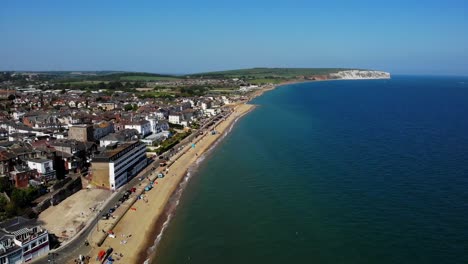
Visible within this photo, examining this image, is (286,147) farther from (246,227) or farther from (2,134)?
(2,134)

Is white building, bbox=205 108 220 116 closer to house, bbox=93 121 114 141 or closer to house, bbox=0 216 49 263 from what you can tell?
house, bbox=93 121 114 141

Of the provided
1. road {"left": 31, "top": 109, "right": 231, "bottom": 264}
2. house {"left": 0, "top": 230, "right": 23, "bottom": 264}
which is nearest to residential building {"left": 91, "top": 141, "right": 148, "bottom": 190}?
road {"left": 31, "top": 109, "right": 231, "bottom": 264}

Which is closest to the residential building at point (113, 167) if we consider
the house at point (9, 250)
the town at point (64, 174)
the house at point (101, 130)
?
the town at point (64, 174)

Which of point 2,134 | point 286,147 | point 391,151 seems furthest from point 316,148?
point 2,134

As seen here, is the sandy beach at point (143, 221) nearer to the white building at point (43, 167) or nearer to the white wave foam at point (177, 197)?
the white wave foam at point (177, 197)

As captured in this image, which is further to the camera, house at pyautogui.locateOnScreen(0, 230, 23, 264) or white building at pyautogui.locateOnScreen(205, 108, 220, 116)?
white building at pyautogui.locateOnScreen(205, 108, 220, 116)

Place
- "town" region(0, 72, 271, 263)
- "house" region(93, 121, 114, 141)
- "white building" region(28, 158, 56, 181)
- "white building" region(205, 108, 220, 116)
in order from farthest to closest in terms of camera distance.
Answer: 1. "white building" region(205, 108, 220, 116)
2. "house" region(93, 121, 114, 141)
3. "white building" region(28, 158, 56, 181)
4. "town" region(0, 72, 271, 263)
